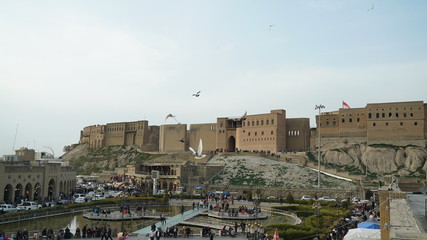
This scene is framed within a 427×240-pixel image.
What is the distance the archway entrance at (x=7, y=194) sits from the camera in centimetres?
3962

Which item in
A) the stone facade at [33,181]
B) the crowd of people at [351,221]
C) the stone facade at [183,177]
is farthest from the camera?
the stone facade at [183,177]

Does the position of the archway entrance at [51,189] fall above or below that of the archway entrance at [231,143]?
below

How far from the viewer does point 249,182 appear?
5681 cm

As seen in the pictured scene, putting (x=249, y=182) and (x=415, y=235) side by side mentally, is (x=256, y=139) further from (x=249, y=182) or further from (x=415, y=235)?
(x=415, y=235)

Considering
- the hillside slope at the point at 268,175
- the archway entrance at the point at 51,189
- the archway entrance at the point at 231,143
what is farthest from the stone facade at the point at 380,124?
the archway entrance at the point at 51,189

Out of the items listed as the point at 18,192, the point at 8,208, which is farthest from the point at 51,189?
the point at 8,208

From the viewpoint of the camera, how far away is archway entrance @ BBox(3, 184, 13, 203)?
39625 millimetres

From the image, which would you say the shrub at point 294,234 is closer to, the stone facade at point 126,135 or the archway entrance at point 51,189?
the archway entrance at point 51,189

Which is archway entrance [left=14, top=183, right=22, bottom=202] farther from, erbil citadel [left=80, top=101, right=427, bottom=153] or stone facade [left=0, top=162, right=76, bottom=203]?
erbil citadel [left=80, top=101, right=427, bottom=153]

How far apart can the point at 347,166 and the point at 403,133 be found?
11.6 m

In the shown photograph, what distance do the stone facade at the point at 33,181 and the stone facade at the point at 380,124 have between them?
1622 inches

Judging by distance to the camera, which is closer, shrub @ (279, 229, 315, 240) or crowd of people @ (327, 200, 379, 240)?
crowd of people @ (327, 200, 379, 240)

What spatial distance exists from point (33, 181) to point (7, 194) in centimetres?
333

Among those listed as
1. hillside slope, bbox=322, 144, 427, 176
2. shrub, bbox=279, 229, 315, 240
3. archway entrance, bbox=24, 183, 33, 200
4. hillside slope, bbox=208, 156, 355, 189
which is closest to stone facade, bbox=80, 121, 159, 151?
hillside slope, bbox=208, 156, 355, 189
